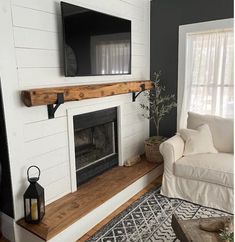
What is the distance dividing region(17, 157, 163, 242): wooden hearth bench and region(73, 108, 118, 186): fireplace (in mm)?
117

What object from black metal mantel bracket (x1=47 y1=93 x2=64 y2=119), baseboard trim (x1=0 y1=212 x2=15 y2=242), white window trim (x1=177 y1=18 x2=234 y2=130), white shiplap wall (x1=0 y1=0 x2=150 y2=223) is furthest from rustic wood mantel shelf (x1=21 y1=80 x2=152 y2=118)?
baseboard trim (x1=0 y1=212 x2=15 y2=242)

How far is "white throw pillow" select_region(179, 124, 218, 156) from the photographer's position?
9.52ft

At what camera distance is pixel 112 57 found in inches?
117

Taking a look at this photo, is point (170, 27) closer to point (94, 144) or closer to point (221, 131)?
point (221, 131)

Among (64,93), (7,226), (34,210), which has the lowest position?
(7,226)

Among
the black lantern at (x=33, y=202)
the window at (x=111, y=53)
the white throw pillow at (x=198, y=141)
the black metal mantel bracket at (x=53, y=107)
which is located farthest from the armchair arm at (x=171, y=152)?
the black lantern at (x=33, y=202)

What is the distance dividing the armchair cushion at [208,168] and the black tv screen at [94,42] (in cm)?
136

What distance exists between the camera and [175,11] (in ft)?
11.2

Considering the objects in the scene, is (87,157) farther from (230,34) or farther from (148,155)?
(230,34)

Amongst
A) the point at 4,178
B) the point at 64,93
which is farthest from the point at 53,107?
the point at 4,178

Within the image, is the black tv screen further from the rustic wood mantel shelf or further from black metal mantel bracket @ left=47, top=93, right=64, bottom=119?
black metal mantel bracket @ left=47, top=93, right=64, bottom=119

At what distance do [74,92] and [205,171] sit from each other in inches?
63.5

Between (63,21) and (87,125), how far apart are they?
1.15 meters

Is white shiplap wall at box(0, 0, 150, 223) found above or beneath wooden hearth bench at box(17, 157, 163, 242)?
above
